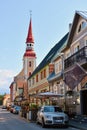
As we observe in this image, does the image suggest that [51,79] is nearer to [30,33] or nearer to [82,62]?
[82,62]

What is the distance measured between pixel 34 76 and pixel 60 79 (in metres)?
19.9

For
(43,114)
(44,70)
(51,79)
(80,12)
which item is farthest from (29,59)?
(43,114)

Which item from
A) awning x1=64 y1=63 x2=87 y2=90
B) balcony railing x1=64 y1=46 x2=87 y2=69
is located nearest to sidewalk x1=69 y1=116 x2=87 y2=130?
awning x1=64 y1=63 x2=87 y2=90

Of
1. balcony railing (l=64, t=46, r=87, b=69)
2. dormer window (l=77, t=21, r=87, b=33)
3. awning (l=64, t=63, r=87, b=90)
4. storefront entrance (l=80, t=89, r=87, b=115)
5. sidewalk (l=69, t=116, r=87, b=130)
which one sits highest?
dormer window (l=77, t=21, r=87, b=33)

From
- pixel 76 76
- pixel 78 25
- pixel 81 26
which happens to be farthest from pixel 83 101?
pixel 78 25

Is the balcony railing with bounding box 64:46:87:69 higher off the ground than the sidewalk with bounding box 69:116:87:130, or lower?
higher

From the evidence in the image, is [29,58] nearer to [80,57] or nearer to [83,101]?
[83,101]

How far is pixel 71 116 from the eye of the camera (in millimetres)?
28172

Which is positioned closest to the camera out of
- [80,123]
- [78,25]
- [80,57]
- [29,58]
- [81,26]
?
[80,123]

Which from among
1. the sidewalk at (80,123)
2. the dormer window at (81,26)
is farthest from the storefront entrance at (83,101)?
the dormer window at (81,26)

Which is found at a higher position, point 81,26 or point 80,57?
point 81,26

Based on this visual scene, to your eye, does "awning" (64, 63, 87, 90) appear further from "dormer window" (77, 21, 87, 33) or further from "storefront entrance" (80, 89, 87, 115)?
"dormer window" (77, 21, 87, 33)

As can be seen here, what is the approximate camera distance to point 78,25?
99.6 feet

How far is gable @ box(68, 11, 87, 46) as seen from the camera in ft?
94.3
